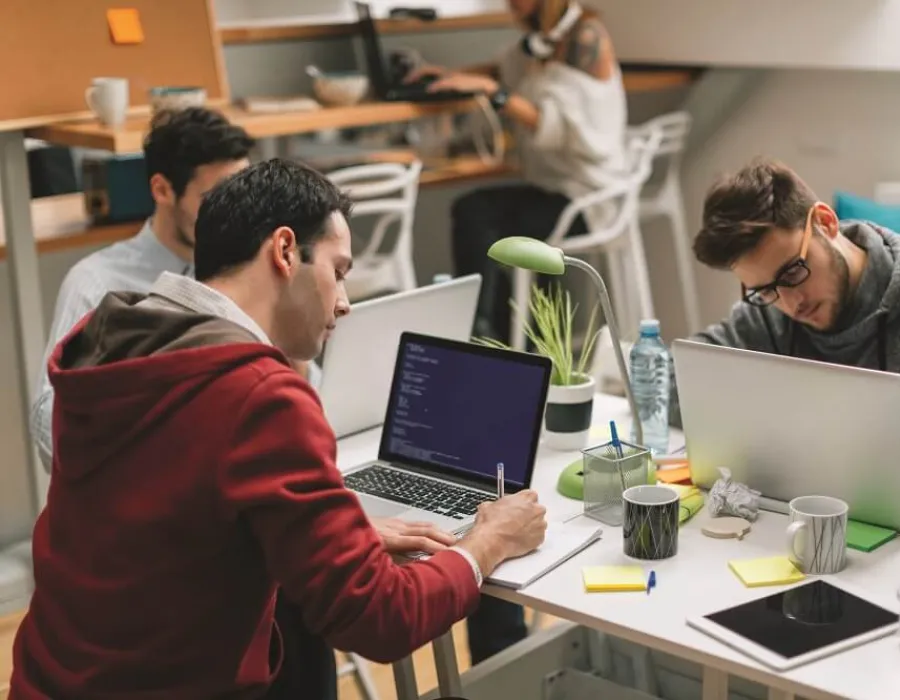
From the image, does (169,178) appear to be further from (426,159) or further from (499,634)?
(426,159)

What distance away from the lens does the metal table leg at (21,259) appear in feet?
10.6

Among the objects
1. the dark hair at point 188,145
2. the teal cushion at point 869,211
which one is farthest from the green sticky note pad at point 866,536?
the teal cushion at point 869,211

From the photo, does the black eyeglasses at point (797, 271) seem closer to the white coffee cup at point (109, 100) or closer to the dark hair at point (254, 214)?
the dark hair at point (254, 214)

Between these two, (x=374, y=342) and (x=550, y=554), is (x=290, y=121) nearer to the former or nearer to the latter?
(x=374, y=342)

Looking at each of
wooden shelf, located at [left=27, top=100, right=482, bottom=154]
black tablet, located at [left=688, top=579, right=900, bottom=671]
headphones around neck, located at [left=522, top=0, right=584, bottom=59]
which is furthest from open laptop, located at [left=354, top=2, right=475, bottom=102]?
black tablet, located at [left=688, top=579, right=900, bottom=671]

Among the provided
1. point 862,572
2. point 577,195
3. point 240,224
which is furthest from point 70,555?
point 577,195

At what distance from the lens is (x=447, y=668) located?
2.27 m

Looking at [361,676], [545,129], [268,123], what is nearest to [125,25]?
[268,123]

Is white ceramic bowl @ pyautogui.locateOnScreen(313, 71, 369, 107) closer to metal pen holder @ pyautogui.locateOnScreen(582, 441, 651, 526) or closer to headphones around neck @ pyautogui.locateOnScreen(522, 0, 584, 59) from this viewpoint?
headphones around neck @ pyautogui.locateOnScreen(522, 0, 584, 59)

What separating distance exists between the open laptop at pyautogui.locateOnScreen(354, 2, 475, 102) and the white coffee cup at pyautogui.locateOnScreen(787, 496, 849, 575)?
8.00ft

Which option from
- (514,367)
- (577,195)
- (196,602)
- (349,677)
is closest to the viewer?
(196,602)

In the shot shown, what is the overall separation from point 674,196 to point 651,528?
114 inches

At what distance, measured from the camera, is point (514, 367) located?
6.92ft

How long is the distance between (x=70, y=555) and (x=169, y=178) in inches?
47.1
